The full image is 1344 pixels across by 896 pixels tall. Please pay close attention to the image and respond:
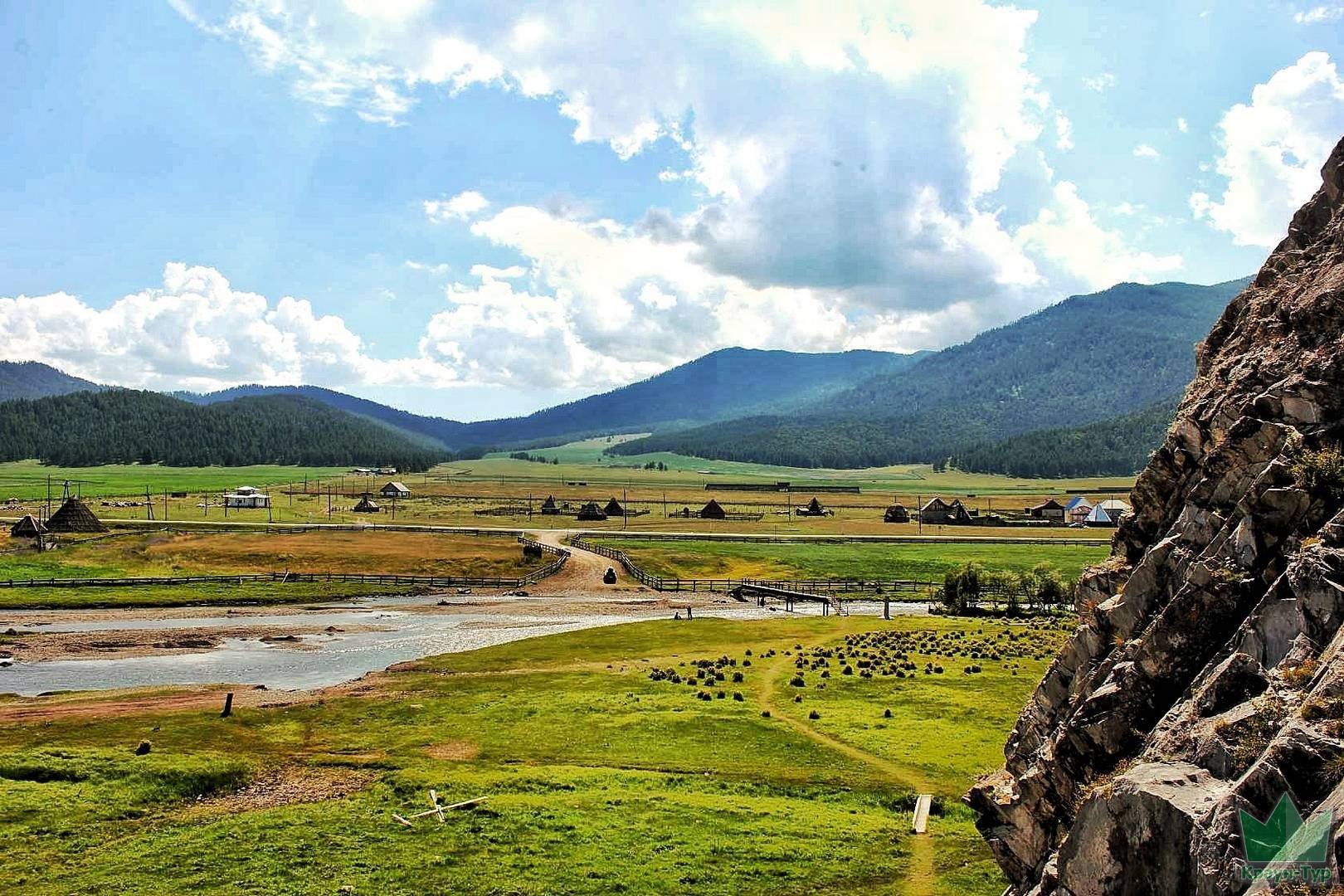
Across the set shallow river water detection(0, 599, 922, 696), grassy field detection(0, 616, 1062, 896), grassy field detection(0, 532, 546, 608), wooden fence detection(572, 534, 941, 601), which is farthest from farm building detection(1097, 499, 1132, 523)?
grassy field detection(0, 616, 1062, 896)

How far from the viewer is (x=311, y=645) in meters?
79.6

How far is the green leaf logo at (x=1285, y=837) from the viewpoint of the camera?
1062 cm

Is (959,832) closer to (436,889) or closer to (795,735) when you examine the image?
(795,735)

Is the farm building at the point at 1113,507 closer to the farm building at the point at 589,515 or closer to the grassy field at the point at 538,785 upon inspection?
the farm building at the point at 589,515

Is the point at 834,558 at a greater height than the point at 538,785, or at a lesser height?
lesser

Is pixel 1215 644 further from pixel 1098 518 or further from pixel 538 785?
pixel 1098 518

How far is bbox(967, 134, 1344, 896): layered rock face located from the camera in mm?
12406

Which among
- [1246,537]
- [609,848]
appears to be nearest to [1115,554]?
[1246,537]

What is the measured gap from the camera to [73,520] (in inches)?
5822

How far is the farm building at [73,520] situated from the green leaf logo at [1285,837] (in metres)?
170

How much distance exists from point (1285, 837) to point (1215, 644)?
5.20 metres

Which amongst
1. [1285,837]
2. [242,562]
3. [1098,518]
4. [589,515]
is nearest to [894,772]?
[1285,837]

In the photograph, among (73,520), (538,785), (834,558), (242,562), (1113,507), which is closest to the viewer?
(538,785)

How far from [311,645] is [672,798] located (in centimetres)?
5338
